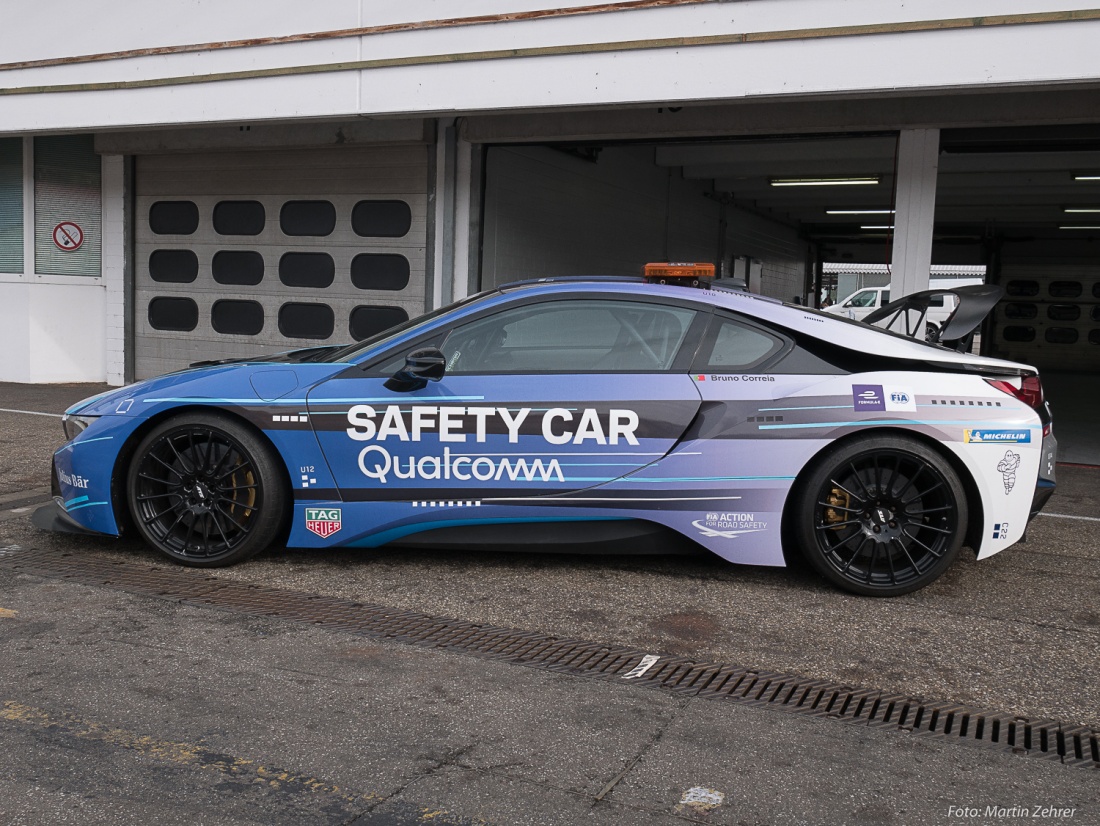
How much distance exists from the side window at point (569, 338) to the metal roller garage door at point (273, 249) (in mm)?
6396

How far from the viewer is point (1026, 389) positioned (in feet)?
15.2

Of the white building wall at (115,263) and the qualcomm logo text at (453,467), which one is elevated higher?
the white building wall at (115,263)

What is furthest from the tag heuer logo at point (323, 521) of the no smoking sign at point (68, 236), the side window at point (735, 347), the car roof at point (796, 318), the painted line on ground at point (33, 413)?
the no smoking sign at point (68, 236)

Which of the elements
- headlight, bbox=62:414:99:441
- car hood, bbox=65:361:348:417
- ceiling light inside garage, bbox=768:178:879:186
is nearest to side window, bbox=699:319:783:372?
car hood, bbox=65:361:348:417

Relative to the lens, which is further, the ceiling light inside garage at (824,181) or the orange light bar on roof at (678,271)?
the ceiling light inside garage at (824,181)

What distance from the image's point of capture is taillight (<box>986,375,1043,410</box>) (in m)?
4.61

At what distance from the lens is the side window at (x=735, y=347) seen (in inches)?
186

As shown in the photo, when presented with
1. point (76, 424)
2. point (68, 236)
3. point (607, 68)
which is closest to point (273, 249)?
point (68, 236)

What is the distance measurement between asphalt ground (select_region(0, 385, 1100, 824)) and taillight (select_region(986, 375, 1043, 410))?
88cm

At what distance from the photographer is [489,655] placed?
3.82 m

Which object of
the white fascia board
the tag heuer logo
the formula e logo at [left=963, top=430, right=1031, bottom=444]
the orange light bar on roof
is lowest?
the tag heuer logo

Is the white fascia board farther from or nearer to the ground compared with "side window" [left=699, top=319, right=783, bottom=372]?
farther from the ground

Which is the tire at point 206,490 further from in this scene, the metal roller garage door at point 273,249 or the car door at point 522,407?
the metal roller garage door at point 273,249

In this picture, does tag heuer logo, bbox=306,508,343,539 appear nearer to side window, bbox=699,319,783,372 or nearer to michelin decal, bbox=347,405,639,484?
michelin decal, bbox=347,405,639,484
